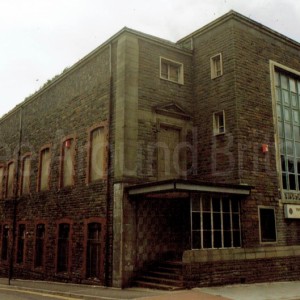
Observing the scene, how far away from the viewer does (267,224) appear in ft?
53.2

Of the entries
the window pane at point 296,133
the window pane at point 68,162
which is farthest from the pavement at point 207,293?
the window pane at point 296,133

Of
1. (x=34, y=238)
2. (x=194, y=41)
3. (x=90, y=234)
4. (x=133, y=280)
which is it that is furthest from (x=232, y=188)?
(x=34, y=238)

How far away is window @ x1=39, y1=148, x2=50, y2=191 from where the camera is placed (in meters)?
21.5

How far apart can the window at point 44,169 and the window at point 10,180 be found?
4.29 m

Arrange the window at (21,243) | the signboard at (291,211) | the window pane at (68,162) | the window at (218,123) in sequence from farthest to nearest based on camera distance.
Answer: the window at (21,243)
the window pane at (68,162)
the window at (218,123)
the signboard at (291,211)

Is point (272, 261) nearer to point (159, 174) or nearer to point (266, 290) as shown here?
point (266, 290)

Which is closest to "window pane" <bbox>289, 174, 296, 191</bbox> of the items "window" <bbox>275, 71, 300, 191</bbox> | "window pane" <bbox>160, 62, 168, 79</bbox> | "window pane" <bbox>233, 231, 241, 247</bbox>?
"window" <bbox>275, 71, 300, 191</bbox>

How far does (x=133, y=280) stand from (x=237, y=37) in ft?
34.7

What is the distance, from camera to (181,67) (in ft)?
60.2

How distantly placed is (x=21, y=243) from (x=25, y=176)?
381cm

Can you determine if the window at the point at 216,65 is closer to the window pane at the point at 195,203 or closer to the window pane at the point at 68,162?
the window pane at the point at 195,203

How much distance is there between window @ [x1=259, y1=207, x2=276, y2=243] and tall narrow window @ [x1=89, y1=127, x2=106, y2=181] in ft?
21.5

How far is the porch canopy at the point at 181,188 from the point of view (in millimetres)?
13031

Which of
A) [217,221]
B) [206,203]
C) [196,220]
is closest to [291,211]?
[217,221]
